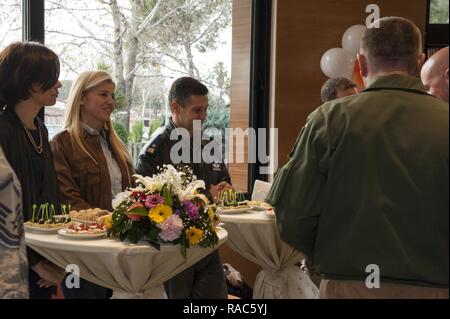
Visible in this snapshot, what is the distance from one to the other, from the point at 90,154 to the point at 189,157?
0.75 metres

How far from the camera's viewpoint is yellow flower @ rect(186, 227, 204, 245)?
2.74 meters

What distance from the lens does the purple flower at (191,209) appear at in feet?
9.10

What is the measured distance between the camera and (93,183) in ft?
10.8

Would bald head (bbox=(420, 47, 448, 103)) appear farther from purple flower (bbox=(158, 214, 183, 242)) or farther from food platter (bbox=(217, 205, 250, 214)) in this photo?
food platter (bbox=(217, 205, 250, 214))

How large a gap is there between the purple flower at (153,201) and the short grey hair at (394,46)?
121 centimetres

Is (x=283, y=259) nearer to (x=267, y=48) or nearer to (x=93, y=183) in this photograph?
(x=93, y=183)

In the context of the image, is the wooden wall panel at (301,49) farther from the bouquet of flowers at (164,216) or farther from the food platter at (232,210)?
the bouquet of flowers at (164,216)

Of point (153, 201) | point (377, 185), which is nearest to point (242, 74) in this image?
point (153, 201)

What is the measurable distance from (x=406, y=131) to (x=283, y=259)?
2436 millimetres

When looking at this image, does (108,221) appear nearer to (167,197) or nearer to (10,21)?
(167,197)

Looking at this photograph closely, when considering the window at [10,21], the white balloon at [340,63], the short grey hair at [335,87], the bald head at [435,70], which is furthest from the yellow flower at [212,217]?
the white balloon at [340,63]

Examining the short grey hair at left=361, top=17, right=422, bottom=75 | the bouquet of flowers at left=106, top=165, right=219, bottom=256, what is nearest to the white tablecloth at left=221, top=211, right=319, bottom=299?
the bouquet of flowers at left=106, top=165, right=219, bottom=256

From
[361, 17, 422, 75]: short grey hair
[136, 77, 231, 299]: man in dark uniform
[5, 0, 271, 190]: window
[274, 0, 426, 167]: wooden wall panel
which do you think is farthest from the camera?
[274, 0, 426, 167]: wooden wall panel

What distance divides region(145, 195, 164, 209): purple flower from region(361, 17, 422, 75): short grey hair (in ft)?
3.98
